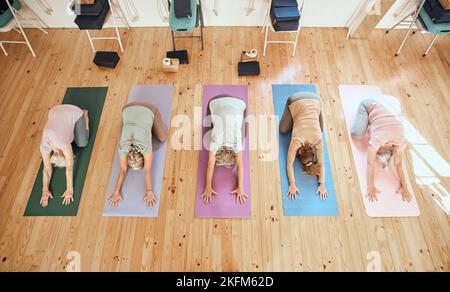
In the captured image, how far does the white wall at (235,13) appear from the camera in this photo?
13.0 ft

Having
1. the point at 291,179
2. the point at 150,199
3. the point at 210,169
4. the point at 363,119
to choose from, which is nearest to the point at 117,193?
the point at 150,199

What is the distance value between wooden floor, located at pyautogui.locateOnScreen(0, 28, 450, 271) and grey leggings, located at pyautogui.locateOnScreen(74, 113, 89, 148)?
6.1 inches

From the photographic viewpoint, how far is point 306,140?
2.81 m

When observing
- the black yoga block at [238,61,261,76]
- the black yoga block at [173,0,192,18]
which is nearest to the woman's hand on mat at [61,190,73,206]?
the black yoga block at [173,0,192,18]

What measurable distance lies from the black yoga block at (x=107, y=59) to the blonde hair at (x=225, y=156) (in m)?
2.00

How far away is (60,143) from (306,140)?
2.25 m

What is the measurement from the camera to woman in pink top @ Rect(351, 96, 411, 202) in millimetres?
2844

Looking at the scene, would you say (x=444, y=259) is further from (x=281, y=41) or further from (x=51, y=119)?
(x=51, y=119)

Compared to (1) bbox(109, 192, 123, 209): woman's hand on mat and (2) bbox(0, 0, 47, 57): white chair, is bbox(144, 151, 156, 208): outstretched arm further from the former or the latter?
(2) bbox(0, 0, 47, 57): white chair

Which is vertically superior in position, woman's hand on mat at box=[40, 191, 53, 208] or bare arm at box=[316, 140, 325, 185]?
bare arm at box=[316, 140, 325, 185]

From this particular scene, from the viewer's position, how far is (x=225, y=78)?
3807mm

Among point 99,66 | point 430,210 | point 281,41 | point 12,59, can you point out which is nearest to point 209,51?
point 281,41

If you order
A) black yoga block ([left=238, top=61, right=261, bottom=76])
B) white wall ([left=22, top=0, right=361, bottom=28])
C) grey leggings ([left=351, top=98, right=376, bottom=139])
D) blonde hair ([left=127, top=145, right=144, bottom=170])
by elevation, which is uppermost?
white wall ([left=22, top=0, right=361, bottom=28])

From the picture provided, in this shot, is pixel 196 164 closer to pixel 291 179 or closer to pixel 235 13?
pixel 291 179
